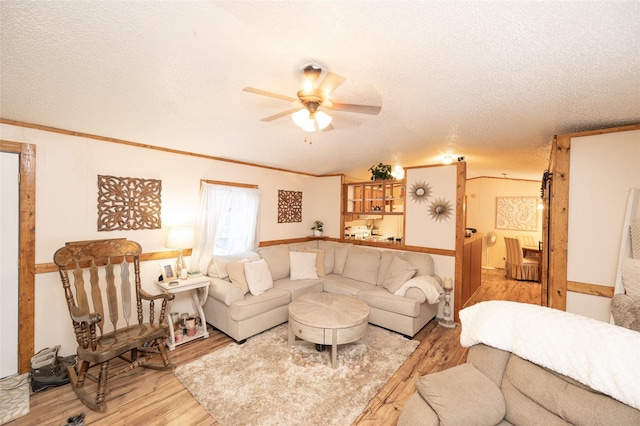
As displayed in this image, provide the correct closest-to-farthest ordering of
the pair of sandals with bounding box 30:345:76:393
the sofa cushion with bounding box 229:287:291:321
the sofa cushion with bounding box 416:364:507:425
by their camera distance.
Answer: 1. the sofa cushion with bounding box 416:364:507:425
2. the pair of sandals with bounding box 30:345:76:393
3. the sofa cushion with bounding box 229:287:291:321

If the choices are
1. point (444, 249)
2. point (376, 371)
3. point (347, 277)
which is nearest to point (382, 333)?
point (376, 371)

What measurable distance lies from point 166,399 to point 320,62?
117 inches

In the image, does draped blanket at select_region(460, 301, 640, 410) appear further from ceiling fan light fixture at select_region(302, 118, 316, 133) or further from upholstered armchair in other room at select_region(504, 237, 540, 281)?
upholstered armchair in other room at select_region(504, 237, 540, 281)

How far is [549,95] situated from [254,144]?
10.3 feet

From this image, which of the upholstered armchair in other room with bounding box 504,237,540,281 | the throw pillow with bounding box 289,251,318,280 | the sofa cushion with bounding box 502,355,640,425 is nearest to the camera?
the sofa cushion with bounding box 502,355,640,425

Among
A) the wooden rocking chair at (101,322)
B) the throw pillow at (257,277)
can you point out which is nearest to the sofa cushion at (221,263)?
the throw pillow at (257,277)

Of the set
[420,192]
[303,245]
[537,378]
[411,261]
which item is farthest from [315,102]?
[303,245]

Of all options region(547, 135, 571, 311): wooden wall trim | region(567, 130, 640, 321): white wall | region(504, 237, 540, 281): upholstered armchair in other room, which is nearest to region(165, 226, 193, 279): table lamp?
region(547, 135, 571, 311): wooden wall trim

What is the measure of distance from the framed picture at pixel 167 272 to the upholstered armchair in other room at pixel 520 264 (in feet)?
22.8

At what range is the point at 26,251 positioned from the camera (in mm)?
2434

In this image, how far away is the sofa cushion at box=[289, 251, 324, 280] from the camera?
163 inches

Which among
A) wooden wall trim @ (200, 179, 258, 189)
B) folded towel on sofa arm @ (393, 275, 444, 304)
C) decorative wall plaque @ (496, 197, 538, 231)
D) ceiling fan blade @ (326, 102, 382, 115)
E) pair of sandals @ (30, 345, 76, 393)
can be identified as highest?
ceiling fan blade @ (326, 102, 382, 115)

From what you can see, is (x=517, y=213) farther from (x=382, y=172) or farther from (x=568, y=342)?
(x=568, y=342)

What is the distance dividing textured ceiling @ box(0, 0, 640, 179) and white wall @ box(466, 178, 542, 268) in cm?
510
